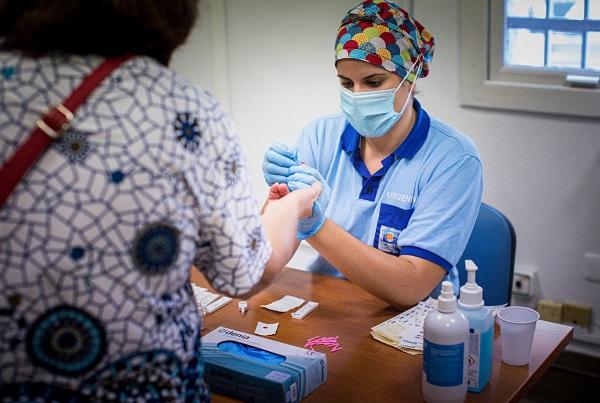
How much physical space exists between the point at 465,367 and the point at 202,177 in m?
0.65

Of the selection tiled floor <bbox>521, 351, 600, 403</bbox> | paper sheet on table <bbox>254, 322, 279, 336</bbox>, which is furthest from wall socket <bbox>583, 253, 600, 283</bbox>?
paper sheet on table <bbox>254, 322, 279, 336</bbox>

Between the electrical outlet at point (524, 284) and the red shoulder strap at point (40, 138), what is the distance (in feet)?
8.00

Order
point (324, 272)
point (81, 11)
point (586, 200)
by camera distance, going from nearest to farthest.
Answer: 1. point (81, 11)
2. point (324, 272)
3. point (586, 200)

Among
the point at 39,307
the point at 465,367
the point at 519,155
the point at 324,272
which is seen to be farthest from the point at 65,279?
the point at 519,155

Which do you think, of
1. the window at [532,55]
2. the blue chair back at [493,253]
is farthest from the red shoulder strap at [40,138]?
the window at [532,55]

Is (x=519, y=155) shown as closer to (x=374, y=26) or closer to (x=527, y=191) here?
(x=527, y=191)

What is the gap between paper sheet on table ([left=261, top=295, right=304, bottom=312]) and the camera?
1.88m

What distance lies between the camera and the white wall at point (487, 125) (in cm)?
294

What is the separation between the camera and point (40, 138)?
100 centimetres

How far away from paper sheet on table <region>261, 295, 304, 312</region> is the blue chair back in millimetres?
528

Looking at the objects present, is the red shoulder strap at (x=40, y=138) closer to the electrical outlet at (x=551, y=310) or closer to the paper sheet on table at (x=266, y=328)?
the paper sheet on table at (x=266, y=328)

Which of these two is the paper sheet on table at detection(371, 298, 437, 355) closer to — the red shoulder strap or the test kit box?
the test kit box

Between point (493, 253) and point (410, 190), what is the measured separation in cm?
29

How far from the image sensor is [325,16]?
3332mm
